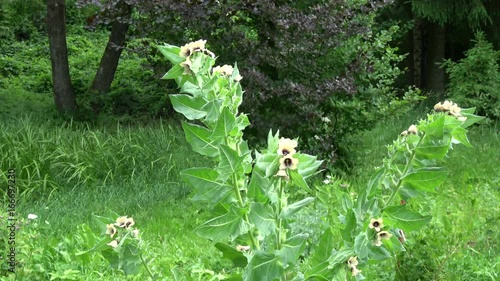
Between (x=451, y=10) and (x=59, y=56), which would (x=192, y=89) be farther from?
(x=59, y=56)

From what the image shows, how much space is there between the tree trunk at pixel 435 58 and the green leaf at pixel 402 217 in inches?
431

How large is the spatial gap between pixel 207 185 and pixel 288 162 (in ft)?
0.97

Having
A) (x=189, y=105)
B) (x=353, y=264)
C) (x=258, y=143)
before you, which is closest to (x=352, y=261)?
(x=353, y=264)

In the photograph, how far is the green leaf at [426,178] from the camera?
2.01 metres

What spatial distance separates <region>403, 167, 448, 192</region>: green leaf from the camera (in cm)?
201

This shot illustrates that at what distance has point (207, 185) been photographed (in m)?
2.02

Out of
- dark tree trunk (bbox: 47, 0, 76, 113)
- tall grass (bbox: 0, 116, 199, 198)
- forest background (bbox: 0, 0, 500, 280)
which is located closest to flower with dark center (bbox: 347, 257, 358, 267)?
forest background (bbox: 0, 0, 500, 280)

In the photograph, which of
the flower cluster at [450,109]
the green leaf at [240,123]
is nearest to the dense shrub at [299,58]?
the green leaf at [240,123]

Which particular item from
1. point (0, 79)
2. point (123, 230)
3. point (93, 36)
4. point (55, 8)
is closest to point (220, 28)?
point (123, 230)

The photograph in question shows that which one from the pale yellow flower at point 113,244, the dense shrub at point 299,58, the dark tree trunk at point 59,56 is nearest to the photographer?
the pale yellow flower at point 113,244

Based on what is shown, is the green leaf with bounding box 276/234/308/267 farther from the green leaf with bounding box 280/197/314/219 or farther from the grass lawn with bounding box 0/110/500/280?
the grass lawn with bounding box 0/110/500/280

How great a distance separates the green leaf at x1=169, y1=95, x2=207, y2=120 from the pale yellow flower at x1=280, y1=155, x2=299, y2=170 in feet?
1.16

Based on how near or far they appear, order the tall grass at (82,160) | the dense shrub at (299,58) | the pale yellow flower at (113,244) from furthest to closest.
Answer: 1. the tall grass at (82,160)
2. the dense shrub at (299,58)
3. the pale yellow flower at (113,244)

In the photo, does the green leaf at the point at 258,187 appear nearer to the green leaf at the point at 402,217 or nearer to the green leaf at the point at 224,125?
the green leaf at the point at 224,125
